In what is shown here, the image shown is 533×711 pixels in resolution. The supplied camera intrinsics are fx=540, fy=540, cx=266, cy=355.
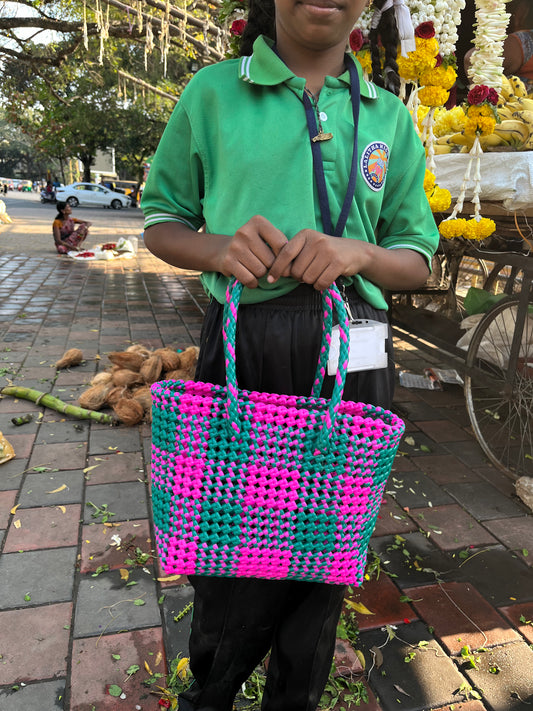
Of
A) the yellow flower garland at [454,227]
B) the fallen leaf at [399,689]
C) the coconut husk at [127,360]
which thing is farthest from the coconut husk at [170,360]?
the fallen leaf at [399,689]

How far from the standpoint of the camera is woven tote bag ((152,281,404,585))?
0.95 m

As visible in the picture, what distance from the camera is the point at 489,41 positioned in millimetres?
2467

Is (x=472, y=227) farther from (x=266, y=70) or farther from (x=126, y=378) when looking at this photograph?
(x=126, y=378)

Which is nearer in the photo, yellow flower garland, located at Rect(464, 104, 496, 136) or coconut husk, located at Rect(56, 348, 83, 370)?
yellow flower garland, located at Rect(464, 104, 496, 136)

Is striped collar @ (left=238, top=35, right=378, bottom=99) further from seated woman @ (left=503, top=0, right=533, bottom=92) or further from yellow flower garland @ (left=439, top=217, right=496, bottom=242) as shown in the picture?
seated woman @ (left=503, top=0, right=533, bottom=92)

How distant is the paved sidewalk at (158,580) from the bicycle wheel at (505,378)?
15 cm

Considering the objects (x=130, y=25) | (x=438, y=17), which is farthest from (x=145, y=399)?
(x=130, y=25)

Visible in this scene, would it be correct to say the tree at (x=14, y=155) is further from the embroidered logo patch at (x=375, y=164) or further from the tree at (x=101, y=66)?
the embroidered logo patch at (x=375, y=164)

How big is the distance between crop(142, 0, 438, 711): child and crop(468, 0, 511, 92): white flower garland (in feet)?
5.63

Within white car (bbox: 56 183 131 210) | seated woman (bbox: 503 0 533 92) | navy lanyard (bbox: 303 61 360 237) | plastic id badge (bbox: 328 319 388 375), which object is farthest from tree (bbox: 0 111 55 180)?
plastic id badge (bbox: 328 319 388 375)

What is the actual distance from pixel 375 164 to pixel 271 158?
0.22 meters

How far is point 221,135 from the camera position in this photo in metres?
1.03

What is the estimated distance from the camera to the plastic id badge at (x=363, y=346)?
42.8 inches

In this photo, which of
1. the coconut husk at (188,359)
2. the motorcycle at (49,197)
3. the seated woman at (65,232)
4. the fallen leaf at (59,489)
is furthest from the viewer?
the motorcycle at (49,197)
